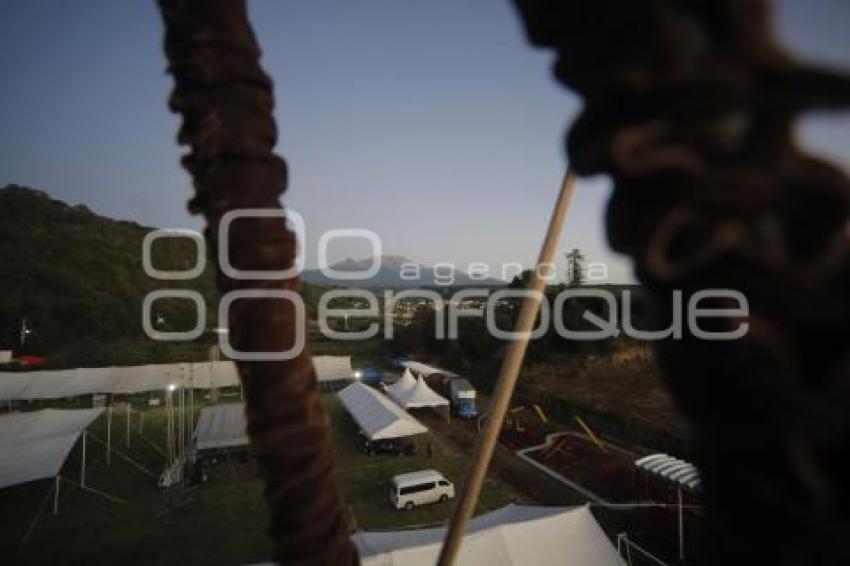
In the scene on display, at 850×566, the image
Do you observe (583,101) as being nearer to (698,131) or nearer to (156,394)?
(698,131)

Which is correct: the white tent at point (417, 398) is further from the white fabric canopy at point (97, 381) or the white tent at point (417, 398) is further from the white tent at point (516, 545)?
the white tent at point (516, 545)

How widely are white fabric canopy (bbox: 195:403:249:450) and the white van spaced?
5969 mm

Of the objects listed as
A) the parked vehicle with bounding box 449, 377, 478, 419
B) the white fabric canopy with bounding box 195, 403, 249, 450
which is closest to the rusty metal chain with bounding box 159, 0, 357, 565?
the white fabric canopy with bounding box 195, 403, 249, 450

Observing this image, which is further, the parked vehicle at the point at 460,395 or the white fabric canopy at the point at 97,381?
the parked vehicle at the point at 460,395

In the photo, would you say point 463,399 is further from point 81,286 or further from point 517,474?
point 81,286

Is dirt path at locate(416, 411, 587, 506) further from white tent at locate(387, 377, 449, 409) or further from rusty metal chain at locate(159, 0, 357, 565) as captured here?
rusty metal chain at locate(159, 0, 357, 565)

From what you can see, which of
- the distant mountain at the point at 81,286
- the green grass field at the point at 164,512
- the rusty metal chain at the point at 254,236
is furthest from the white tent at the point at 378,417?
the distant mountain at the point at 81,286

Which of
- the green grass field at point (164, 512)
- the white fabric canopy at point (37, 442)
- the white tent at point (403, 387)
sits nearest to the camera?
the green grass field at point (164, 512)

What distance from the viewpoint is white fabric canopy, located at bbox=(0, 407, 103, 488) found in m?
13.4

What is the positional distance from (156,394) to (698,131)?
38923 millimetres

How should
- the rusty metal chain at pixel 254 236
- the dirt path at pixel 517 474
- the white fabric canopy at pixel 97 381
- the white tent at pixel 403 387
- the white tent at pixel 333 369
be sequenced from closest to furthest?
the rusty metal chain at pixel 254 236, the dirt path at pixel 517 474, the white fabric canopy at pixel 97 381, the white tent at pixel 403 387, the white tent at pixel 333 369

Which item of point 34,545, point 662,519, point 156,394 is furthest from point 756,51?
point 156,394

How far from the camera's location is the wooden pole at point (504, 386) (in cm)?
141

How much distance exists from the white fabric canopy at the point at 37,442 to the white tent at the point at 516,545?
10938mm
